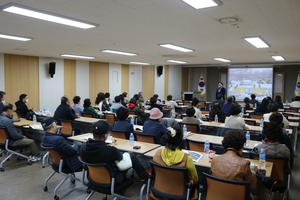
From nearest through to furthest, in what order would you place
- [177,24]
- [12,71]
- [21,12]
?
1. [21,12]
2. [177,24]
3. [12,71]

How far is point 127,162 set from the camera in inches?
124

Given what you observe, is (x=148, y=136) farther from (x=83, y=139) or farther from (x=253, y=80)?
(x=253, y=80)

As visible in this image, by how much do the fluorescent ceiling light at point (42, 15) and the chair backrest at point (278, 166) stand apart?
12.4ft

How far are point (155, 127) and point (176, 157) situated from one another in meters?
1.67

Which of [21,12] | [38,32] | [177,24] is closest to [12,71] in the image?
[38,32]

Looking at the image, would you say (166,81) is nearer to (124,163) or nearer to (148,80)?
(148,80)

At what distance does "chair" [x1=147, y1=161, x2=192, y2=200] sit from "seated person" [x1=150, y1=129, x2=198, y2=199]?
3.8 inches

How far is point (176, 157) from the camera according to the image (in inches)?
110

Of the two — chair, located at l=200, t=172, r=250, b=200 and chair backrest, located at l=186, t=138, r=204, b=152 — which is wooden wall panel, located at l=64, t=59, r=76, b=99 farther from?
chair, located at l=200, t=172, r=250, b=200

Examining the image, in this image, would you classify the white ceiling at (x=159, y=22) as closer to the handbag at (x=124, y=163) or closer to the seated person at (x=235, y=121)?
the seated person at (x=235, y=121)

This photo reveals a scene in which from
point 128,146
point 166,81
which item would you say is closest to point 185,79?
point 166,81

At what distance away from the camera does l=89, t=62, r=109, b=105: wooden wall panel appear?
1345 centimetres

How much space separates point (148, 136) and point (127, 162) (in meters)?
1.17

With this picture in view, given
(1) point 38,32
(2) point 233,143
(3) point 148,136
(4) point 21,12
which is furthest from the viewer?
(1) point 38,32
